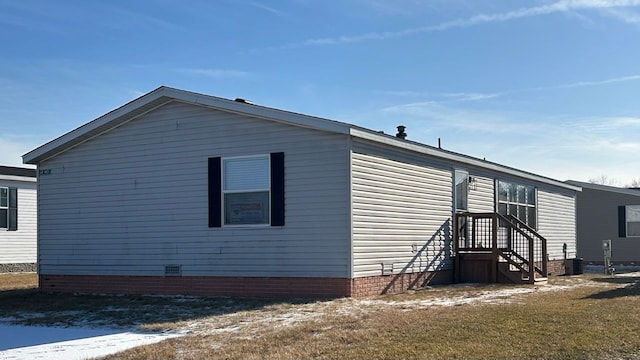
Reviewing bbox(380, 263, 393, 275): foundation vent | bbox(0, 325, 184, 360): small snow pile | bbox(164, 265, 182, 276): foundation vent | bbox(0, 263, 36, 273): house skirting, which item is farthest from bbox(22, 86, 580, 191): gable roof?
bbox(0, 263, 36, 273): house skirting

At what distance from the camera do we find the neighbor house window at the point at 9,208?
23.4 m

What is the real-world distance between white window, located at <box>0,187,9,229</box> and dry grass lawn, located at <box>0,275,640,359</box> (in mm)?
9868

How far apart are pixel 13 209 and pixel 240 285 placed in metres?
13.4

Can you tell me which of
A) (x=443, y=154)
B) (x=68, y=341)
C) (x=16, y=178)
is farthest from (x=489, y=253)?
(x=16, y=178)

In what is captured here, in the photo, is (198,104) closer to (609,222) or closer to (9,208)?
(9,208)

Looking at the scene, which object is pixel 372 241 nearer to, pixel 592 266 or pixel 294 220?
pixel 294 220

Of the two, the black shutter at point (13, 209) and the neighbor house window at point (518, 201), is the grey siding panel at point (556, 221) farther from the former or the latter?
the black shutter at point (13, 209)

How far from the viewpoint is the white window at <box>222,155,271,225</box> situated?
13.5 m

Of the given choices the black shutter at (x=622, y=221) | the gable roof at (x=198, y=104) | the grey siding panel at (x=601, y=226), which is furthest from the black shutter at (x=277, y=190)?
the black shutter at (x=622, y=221)

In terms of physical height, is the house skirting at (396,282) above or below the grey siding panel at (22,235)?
below

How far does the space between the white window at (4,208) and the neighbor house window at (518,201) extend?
15.7 meters

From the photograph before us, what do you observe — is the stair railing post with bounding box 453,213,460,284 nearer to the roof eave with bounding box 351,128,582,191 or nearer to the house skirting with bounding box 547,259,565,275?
the roof eave with bounding box 351,128,582,191

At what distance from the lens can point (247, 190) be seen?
1359cm

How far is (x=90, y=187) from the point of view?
50.3ft
